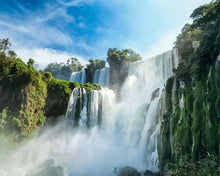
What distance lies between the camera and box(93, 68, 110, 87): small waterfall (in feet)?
129

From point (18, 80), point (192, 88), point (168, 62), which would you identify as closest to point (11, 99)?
point (18, 80)

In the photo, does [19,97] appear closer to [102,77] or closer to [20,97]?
[20,97]

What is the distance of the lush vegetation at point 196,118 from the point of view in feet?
25.0

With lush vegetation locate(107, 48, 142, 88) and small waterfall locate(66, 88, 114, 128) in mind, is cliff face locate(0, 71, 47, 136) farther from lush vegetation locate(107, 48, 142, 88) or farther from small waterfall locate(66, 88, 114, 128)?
lush vegetation locate(107, 48, 142, 88)

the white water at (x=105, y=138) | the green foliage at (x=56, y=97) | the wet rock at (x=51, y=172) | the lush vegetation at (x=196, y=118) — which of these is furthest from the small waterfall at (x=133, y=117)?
the wet rock at (x=51, y=172)

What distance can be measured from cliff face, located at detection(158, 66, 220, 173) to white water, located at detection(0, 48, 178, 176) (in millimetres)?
2726

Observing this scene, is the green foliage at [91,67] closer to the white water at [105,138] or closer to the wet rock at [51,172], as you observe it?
the white water at [105,138]

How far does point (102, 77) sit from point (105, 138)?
1910cm

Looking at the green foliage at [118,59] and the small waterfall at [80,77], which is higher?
the green foliage at [118,59]

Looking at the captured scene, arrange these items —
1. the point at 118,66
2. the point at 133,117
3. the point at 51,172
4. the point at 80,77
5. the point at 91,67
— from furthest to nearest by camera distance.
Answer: the point at 80,77 → the point at 91,67 → the point at 118,66 → the point at 133,117 → the point at 51,172

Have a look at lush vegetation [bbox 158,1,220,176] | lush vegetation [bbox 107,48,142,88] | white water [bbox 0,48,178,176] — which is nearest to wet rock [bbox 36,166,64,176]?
white water [bbox 0,48,178,176]

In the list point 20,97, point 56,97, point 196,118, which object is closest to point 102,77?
point 56,97

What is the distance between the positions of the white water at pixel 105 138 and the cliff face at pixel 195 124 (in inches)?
107

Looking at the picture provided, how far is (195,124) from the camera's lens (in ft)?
29.7
